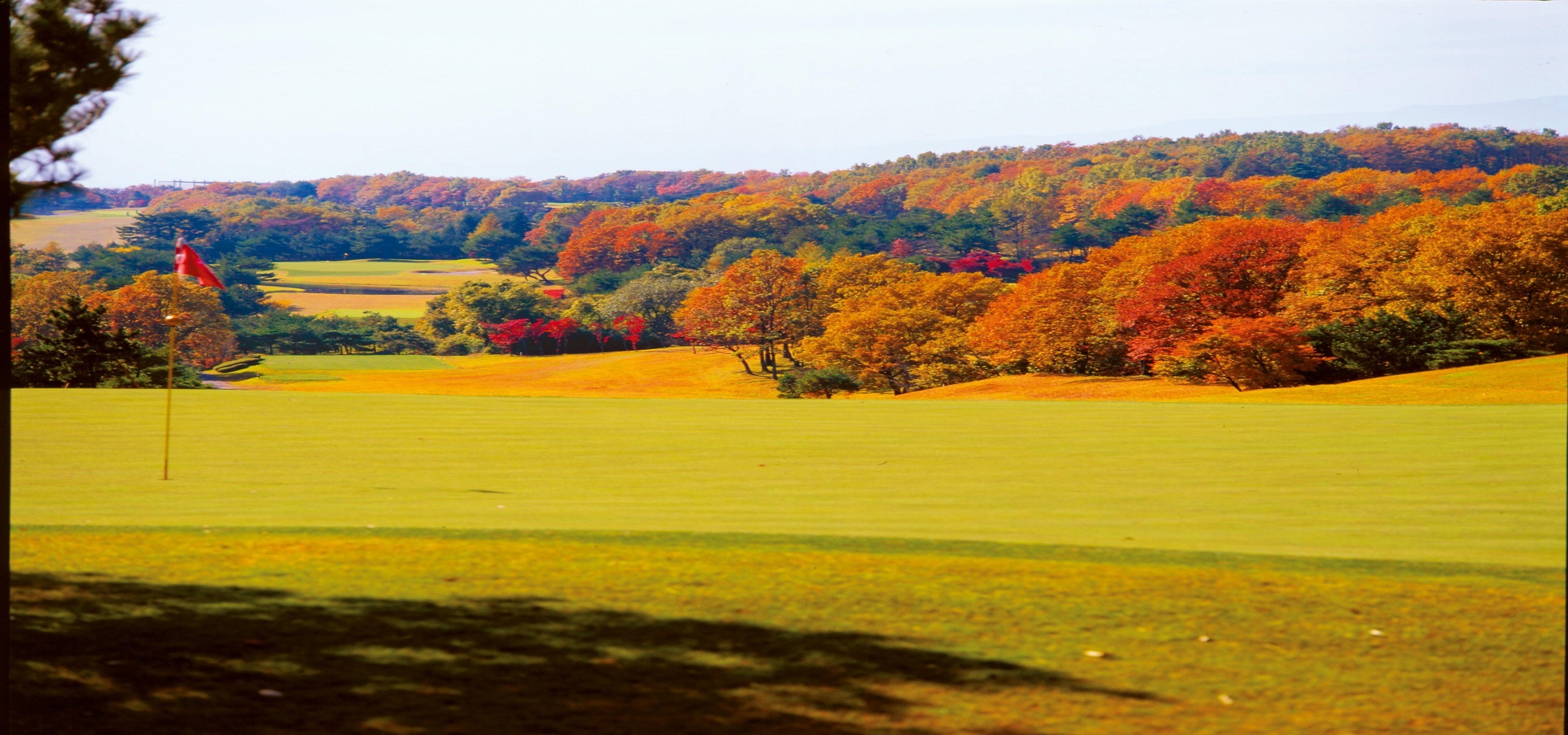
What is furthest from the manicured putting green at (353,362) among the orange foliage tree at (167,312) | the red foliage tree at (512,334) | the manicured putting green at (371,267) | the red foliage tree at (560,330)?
the manicured putting green at (371,267)

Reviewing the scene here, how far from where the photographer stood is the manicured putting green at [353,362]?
2505 inches

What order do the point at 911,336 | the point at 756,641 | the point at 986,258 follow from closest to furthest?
the point at 756,641 → the point at 911,336 → the point at 986,258

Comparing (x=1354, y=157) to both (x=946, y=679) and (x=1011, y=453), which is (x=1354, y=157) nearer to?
A: (x=1011, y=453)

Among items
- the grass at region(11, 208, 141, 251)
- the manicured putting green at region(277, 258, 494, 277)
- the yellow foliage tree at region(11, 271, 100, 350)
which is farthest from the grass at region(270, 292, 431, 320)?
the yellow foliage tree at region(11, 271, 100, 350)

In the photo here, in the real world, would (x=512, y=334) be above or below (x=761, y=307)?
below

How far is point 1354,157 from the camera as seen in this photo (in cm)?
11619

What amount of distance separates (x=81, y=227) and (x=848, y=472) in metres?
93.0

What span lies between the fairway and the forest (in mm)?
19644

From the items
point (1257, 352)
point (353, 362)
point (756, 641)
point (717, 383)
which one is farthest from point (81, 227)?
point (756, 641)

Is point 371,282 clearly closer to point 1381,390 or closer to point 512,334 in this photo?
point 512,334

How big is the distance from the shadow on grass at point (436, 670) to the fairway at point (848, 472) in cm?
290

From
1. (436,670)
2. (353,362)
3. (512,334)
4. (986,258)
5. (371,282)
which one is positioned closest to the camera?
(436,670)

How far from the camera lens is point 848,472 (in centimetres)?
1266

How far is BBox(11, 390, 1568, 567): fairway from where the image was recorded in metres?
9.12
